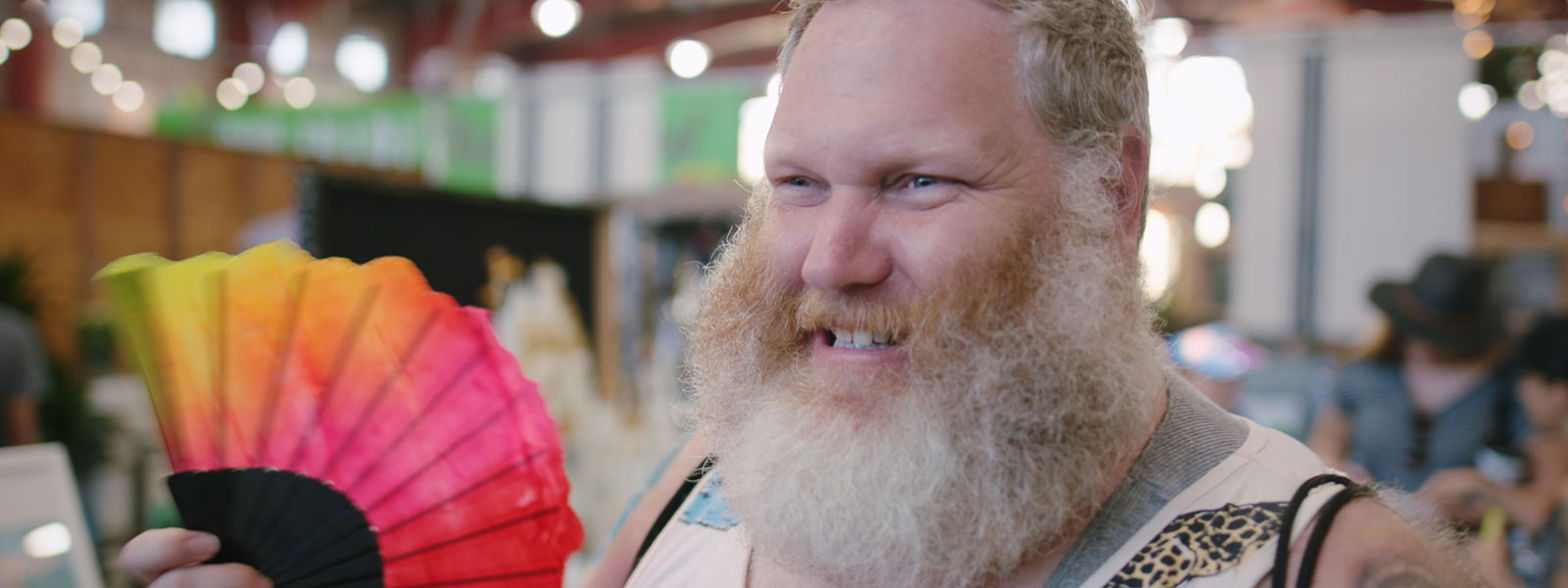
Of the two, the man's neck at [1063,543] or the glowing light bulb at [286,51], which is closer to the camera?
the man's neck at [1063,543]

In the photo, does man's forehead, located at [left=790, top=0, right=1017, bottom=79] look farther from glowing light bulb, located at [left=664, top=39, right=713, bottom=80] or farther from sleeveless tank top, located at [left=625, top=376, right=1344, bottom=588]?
glowing light bulb, located at [left=664, top=39, right=713, bottom=80]

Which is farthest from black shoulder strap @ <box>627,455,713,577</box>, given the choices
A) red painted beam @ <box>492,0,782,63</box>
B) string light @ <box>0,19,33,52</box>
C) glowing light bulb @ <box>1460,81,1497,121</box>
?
red painted beam @ <box>492,0,782,63</box>

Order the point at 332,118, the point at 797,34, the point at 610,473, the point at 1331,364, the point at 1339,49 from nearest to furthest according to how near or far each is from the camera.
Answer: the point at 797,34 < the point at 610,473 < the point at 1331,364 < the point at 1339,49 < the point at 332,118

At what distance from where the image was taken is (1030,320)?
77 cm

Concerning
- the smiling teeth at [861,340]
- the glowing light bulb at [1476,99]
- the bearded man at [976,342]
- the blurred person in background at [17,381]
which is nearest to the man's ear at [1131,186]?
the bearded man at [976,342]

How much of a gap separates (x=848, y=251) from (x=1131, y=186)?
26 centimetres

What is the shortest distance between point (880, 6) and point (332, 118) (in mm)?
6787

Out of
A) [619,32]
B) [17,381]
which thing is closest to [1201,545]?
[17,381]

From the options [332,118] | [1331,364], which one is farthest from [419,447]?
[332,118]

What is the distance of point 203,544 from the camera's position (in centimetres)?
73

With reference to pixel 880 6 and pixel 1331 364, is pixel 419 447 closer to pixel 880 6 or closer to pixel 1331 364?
pixel 880 6

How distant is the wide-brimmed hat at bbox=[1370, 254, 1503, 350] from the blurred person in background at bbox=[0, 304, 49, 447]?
388 cm

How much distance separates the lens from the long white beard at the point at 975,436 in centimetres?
75

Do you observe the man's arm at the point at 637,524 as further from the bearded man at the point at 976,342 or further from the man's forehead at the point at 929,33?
the man's forehead at the point at 929,33
